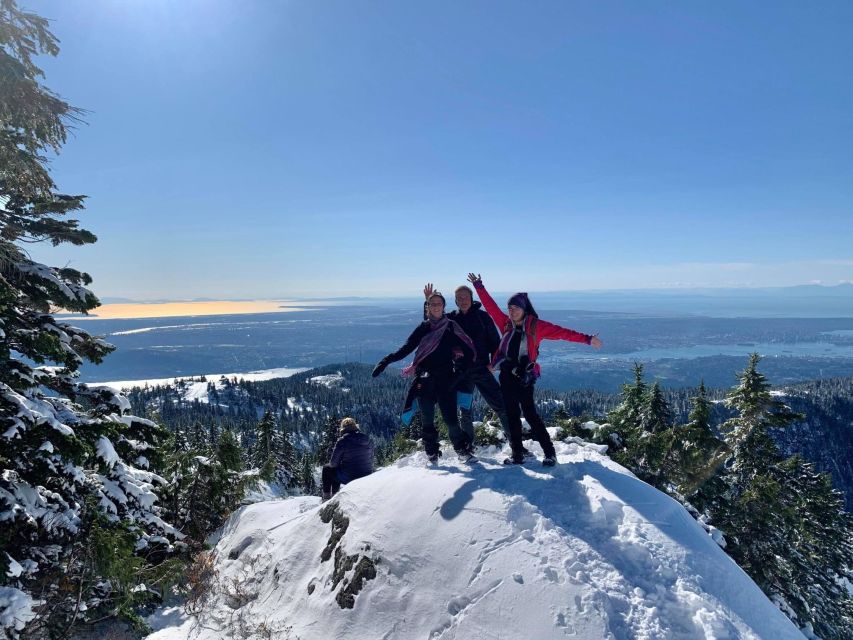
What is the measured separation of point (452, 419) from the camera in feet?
27.7

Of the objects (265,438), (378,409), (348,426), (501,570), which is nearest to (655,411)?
(348,426)

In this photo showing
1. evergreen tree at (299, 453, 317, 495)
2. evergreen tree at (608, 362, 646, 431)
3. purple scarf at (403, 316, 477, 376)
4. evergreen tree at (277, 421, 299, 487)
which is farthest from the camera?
evergreen tree at (299, 453, 317, 495)

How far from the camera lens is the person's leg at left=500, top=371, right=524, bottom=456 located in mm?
7556

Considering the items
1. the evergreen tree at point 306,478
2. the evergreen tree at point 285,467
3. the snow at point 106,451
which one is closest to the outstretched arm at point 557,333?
the snow at point 106,451

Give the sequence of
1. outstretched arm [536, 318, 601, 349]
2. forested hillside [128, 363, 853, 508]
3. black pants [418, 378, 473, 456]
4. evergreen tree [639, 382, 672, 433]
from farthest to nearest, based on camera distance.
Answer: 1. forested hillside [128, 363, 853, 508]
2. evergreen tree [639, 382, 672, 433]
3. black pants [418, 378, 473, 456]
4. outstretched arm [536, 318, 601, 349]

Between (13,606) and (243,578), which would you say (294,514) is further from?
(13,606)

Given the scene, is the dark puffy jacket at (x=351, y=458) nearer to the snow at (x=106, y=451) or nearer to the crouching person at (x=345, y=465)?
the crouching person at (x=345, y=465)

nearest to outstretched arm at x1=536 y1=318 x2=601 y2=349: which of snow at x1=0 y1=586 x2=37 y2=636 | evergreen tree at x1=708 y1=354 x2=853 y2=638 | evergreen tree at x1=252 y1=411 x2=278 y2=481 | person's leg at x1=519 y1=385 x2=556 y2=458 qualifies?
person's leg at x1=519 y1=385 x2=556 y2=458

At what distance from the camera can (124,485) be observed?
6.50m

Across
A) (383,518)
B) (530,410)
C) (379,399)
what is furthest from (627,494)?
(379,399)

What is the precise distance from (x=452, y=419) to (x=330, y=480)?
3562 mm

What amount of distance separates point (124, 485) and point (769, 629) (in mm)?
8465

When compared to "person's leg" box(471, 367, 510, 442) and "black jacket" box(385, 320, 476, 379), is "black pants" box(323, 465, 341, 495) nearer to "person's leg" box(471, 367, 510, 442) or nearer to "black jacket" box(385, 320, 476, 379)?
"black jacket" box(385, 320, 476, 379)

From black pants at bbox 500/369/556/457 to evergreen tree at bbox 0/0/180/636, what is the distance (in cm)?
A: 594
